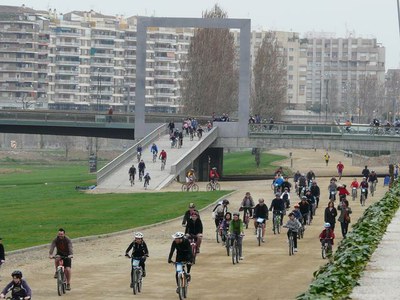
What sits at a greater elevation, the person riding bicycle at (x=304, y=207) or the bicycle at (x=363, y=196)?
the person riding bicycle at (x=304, y=207)

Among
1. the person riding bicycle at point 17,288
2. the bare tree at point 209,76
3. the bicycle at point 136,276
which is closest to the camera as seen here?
the person riding bicycle at point 17,288

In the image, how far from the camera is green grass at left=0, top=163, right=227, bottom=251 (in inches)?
2018

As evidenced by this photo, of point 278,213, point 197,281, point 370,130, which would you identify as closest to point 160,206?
point 278,213

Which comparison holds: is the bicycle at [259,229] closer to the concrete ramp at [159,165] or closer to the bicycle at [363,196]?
the bicycle at [363,196]

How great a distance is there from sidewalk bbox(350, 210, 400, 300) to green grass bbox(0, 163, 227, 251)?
17585mm

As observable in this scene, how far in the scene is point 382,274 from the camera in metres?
24.0

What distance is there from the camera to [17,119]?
100 meters

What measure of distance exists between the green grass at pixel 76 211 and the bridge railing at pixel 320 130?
16.3 metres

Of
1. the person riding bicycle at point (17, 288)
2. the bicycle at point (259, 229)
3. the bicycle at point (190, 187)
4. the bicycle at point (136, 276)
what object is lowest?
the bicycle at point (190, 187)

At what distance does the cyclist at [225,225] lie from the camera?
41.4 m

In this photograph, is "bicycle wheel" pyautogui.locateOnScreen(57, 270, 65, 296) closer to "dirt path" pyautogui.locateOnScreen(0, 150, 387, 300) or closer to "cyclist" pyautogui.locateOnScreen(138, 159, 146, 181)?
"dirt path" pyautogui.locateOnScreen(0, 150, 387, 300)

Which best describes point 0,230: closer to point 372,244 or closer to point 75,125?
point 372,244

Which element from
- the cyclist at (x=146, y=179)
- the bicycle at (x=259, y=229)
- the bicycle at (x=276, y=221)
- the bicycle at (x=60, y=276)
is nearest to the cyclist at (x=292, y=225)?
the bicycle at (x=259, y=229)

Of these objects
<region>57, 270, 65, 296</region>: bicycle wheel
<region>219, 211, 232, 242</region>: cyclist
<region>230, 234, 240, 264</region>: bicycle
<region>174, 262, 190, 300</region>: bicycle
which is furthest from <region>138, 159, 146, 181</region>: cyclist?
<region>174, 262, 190, 300</region>: bicycle
